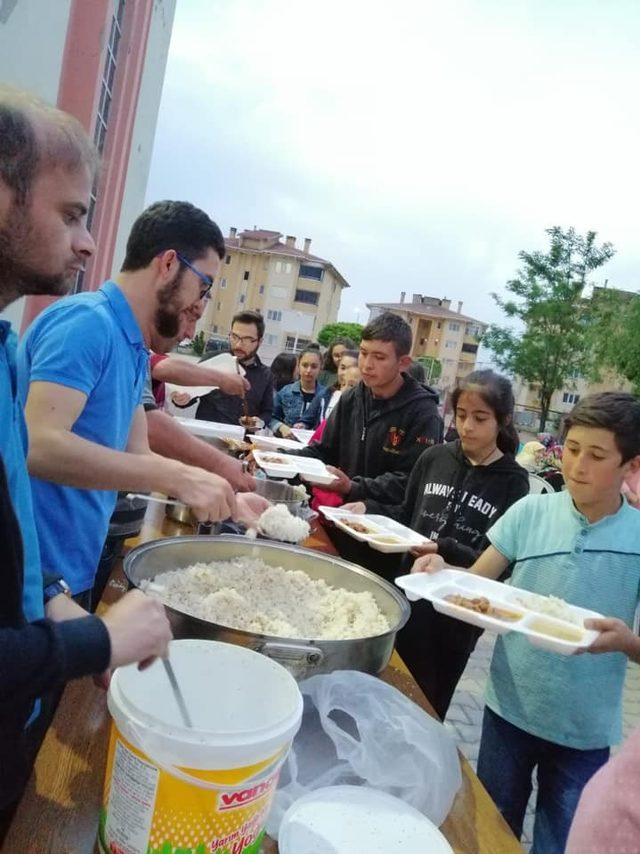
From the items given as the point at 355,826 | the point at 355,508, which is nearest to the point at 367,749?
the point at 355,826

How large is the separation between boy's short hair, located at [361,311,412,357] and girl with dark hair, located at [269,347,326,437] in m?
3.20

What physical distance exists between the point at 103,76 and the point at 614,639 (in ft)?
19.7

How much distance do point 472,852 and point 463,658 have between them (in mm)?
1416

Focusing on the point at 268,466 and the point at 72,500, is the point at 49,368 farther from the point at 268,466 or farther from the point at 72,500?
the point at 268,466

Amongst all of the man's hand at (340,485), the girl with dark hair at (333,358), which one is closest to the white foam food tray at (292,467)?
the man's hand at (340,485)

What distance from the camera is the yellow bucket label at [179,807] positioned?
0.77 m

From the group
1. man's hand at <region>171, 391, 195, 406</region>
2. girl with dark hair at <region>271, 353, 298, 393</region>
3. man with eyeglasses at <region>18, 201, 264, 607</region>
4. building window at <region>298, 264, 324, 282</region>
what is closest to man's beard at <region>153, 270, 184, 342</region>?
man with eyeglasses at <region>18, 201, 264, 607</region>

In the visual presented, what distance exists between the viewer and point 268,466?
3023 millimetres

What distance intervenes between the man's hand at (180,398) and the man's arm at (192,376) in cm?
136

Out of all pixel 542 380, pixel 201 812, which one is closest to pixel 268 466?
pixel 201 812

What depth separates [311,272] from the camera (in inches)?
2046

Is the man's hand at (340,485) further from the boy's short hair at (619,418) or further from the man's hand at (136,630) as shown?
the man's hand at (136,630)

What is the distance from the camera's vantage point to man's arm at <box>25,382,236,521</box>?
135 cm

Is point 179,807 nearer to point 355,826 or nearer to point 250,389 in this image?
point 355,826
